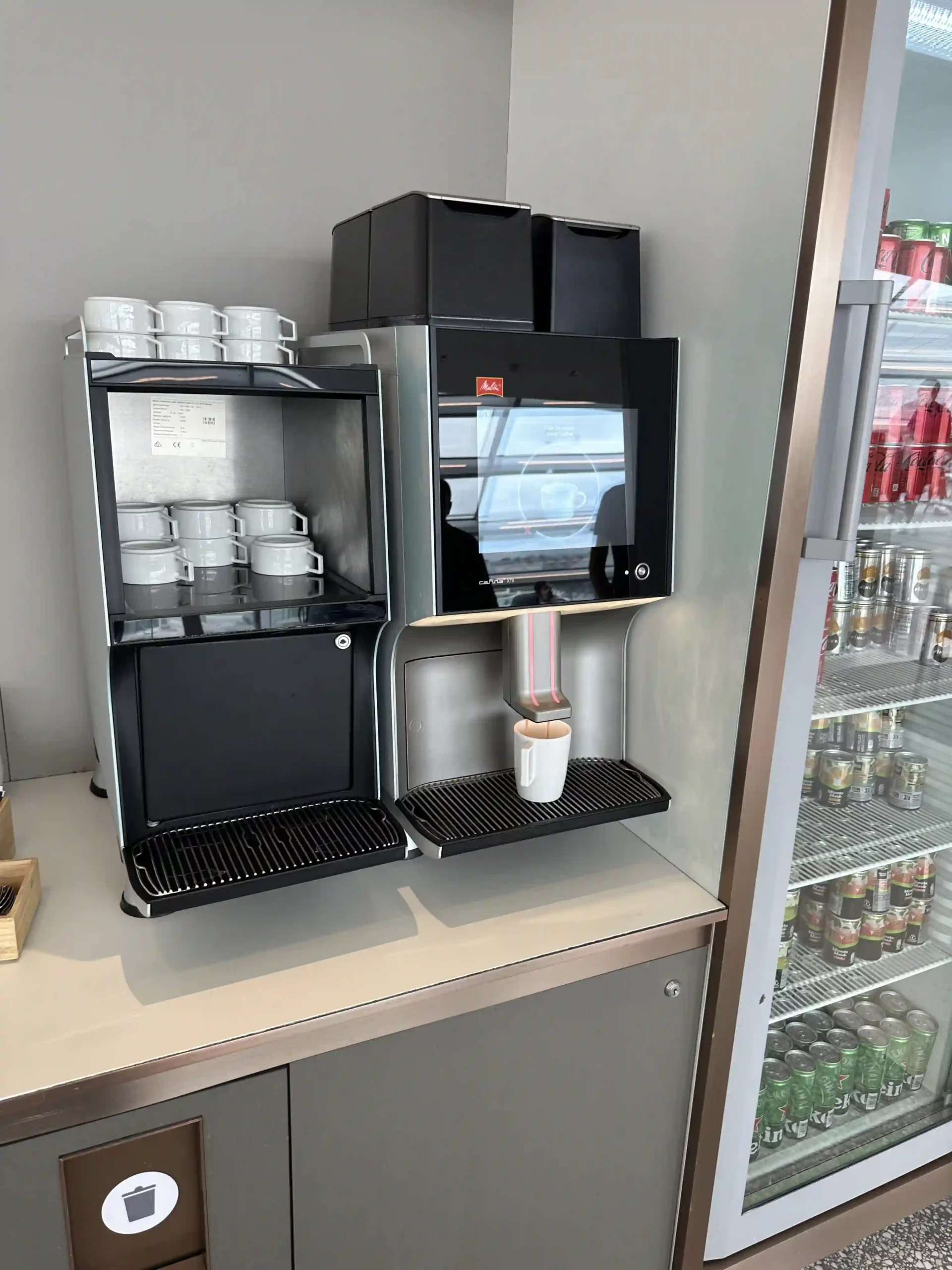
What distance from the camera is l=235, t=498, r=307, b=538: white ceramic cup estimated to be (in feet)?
4.26

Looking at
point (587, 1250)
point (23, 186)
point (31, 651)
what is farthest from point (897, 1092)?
point (23, 186)

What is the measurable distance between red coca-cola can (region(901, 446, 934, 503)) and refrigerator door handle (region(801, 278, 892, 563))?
495mm

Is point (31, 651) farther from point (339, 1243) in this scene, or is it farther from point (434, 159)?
point (434, 159)

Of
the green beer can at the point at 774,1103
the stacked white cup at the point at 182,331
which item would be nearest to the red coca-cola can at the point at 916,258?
the stacked white cup at the point at 182,331

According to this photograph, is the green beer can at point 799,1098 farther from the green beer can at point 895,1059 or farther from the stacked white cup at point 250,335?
the stacked white cup at point 250,335

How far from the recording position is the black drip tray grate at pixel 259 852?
3.43 ft

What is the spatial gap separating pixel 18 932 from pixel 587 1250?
96cm

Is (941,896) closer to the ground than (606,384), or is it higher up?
closer to the ground

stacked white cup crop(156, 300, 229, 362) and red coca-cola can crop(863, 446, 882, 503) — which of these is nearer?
stacked white cup crop(156, 300, 229, 362)

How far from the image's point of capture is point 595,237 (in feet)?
4.11

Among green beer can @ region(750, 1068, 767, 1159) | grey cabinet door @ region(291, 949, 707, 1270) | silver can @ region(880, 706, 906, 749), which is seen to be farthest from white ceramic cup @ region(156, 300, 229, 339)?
green beer can @ region(750, 1068, 767, 1159)

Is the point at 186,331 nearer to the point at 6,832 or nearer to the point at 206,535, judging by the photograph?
the point at 206,535

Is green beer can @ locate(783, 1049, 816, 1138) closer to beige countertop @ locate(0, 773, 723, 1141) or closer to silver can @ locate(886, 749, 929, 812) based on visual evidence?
silver can @ locate(886, 749, 929, 812)

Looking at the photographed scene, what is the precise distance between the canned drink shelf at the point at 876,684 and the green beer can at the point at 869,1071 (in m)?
0.70
